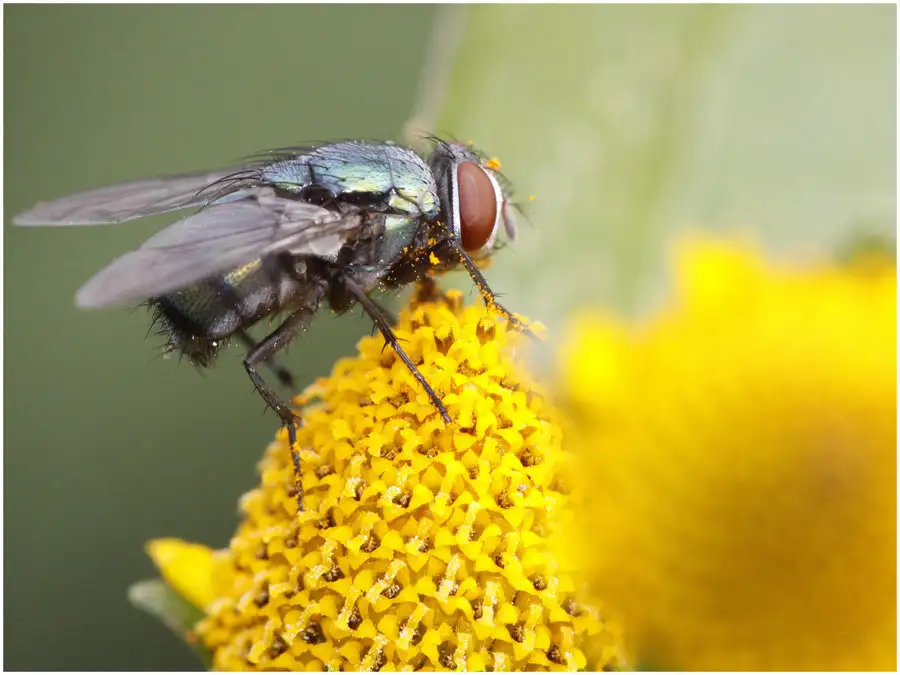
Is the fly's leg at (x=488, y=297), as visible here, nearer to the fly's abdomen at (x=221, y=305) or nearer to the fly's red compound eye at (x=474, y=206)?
the fly's red compound eye at (x=474, y=206)

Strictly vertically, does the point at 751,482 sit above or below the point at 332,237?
below

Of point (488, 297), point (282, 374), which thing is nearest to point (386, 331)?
point (488, 297)

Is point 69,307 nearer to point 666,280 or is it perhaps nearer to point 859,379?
point 666,280

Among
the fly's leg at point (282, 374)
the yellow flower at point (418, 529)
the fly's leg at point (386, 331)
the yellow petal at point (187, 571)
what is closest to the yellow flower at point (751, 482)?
the yellow flower at point (418, 529)

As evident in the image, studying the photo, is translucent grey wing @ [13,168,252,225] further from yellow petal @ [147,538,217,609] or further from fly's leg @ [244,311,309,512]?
yellow petal @ [147,538,217,609]

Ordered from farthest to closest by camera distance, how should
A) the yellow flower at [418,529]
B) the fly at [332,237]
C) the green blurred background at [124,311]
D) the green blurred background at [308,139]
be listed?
the green blurred background at [124,311], the green blurred background at [308,139], the fly at [332,237], the yellow flower at [418,529]

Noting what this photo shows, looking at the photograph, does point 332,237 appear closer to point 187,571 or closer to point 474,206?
point 474,206

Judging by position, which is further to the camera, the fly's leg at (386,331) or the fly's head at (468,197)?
the fly's head at (468,197)

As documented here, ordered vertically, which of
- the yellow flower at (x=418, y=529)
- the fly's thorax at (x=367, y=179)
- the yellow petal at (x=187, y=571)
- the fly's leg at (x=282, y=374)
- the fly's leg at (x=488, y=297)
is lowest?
the yellow petal at (x=187, y=571)
